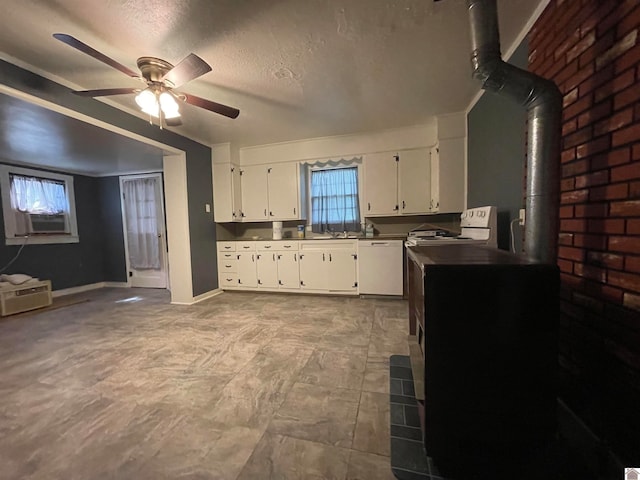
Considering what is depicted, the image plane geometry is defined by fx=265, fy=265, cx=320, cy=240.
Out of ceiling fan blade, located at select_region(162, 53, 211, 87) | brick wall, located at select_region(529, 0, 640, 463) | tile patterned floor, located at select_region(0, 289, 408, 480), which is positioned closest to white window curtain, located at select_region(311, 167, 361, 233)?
tile patterned floor, located at select_region(0, 289, 408, 480)

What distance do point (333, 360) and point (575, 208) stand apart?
1799mm

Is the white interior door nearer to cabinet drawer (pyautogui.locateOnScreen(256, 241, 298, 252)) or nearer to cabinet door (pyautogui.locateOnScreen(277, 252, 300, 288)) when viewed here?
cabinet drawer (pyautogui.locateOnScreen(256, 241, 298, 252))

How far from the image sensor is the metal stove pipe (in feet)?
4.06

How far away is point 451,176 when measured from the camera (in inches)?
136

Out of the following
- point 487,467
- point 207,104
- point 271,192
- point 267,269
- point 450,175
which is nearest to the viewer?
point 487,467

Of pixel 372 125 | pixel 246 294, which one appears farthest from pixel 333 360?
pixel 372 125

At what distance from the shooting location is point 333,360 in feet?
6.87

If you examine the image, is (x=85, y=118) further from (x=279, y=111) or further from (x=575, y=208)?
(x=575, y=208)

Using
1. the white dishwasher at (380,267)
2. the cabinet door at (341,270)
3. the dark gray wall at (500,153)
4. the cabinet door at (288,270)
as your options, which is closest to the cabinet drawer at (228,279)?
the cabinet door at (288,270)

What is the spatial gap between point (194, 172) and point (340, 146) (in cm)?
222

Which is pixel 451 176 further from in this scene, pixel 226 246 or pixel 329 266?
pixel 226 246

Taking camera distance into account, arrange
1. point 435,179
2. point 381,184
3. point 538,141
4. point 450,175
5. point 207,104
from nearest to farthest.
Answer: point 538,141 < point 207,104 < point 450,175 < point 435,179 < point 381,184

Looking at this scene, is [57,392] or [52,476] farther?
[57,392]

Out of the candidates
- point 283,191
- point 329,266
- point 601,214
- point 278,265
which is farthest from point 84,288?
point 601,214
